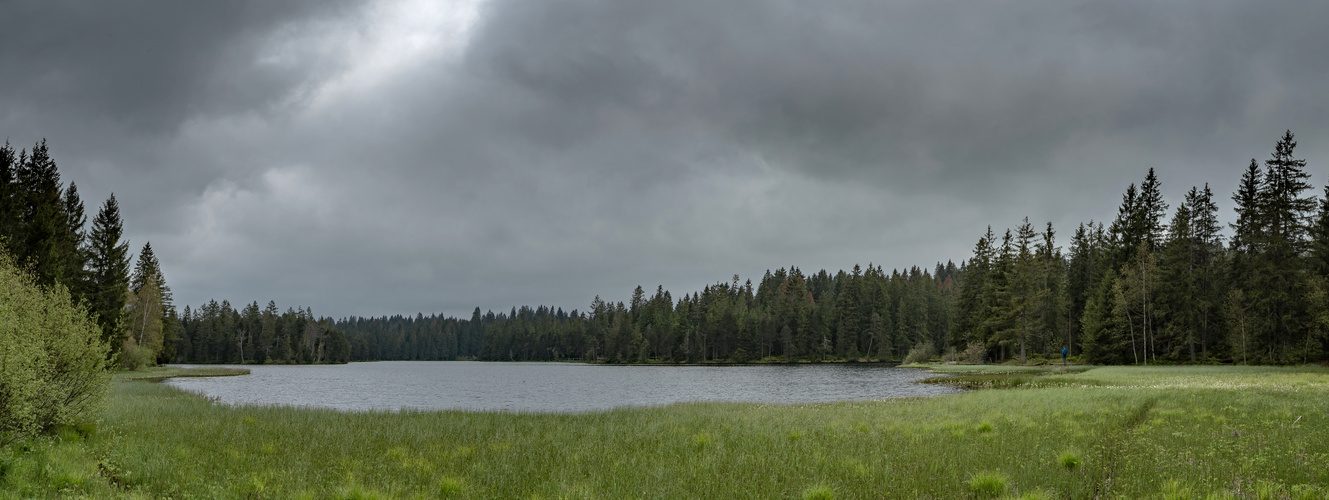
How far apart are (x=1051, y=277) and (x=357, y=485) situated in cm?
8981

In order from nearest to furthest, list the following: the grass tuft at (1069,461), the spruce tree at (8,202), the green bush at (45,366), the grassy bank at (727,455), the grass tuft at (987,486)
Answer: the grass tuft at (987,486)
the grassy bank at (727,455)
the grass tuft at (1069,461)
the green bush at (45,366)
the spruce tree at (8,202)

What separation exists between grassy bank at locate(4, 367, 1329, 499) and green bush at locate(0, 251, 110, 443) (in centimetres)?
69

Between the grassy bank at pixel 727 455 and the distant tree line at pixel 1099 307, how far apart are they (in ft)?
137

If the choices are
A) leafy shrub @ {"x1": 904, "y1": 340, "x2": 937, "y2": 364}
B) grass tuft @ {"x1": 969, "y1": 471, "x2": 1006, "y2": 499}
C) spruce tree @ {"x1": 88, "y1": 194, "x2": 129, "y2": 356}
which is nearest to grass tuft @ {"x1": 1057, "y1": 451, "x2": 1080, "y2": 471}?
grass tuft @ {"x1": 969, "y1": 471, "x2": 1006, "y2": 499}

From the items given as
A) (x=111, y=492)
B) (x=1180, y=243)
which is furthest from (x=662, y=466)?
(x=1180, y=243)

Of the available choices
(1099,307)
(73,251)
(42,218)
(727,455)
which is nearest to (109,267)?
(73,251)

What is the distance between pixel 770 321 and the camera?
146125 millimetres

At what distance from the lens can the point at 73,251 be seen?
171ft

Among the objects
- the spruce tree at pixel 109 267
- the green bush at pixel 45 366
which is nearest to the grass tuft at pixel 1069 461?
the green bush at pixel 45 366

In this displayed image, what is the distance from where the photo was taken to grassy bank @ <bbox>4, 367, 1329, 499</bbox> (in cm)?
1134

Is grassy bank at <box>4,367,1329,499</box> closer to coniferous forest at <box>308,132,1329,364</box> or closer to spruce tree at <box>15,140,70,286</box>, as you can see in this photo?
spruce tree at <box>15,140,70,286</box>

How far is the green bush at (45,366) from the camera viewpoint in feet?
46.0

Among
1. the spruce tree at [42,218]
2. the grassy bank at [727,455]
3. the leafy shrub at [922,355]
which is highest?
the spruce tree at [42,218]

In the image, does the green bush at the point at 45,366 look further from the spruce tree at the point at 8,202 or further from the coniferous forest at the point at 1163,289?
the coniferous forest at the point at 1163,289
